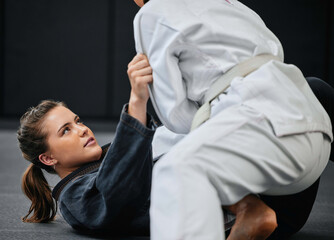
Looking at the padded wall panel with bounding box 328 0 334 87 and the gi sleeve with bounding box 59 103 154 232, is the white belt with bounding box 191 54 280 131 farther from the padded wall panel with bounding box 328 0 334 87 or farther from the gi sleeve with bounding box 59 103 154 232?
the padded wall panel with bounding box 328 0 334 87

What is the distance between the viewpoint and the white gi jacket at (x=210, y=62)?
133 centimetres

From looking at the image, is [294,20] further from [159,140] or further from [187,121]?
[187,121]

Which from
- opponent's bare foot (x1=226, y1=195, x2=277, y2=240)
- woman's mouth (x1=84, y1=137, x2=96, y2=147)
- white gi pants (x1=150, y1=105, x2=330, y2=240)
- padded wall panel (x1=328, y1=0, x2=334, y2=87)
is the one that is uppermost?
white gi pants (x1=150, y1=105, x2=330, y2=240)

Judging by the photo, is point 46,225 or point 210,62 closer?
point 210,62

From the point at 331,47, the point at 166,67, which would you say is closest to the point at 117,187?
the point at 166,67

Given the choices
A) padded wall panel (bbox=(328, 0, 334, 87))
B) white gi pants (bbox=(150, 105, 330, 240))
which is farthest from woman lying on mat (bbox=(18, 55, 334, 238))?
padded wall panel (bbox=(328, 0, 334, 87))

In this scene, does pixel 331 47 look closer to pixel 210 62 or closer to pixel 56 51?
pixel 56 51

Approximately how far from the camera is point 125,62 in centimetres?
865

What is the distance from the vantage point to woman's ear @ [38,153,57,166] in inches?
94.8

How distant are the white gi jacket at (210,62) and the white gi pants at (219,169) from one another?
0.07 meters

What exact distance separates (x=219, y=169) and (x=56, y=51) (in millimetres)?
7857

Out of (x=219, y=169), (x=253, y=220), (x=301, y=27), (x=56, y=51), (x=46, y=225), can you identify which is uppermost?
(x=219, y=169)

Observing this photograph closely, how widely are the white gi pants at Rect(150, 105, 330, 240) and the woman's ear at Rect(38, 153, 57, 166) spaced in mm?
1303

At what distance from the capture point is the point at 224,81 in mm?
1414
